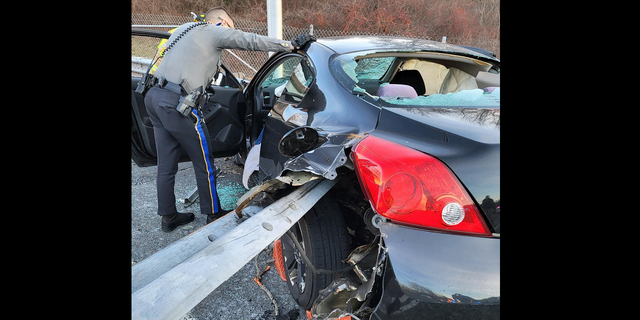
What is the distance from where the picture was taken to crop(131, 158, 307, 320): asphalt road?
6.75ft

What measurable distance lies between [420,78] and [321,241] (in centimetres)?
198

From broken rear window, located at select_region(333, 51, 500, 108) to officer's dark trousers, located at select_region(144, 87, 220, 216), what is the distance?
1.30m

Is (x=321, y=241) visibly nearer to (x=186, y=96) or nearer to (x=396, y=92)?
(x=396, y=92)

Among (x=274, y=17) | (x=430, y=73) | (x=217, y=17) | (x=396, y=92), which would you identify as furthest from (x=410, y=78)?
(x=274, y=17)

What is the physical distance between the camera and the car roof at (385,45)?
230cm

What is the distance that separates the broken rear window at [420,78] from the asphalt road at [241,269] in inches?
48.8

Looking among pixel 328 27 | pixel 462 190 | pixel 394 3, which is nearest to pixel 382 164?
pixel 462 190

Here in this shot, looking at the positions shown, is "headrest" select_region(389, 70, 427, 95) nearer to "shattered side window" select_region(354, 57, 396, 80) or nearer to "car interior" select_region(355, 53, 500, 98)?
"car interior" select_region(355, 53, 500, 98)

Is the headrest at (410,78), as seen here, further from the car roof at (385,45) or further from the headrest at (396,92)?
the headrest at (396,92)

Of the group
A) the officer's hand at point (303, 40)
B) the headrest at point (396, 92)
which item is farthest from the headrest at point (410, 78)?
the headrest at point (396, 92)

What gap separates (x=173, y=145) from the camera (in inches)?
117

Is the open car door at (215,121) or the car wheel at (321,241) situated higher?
the open car door at (215,121)
